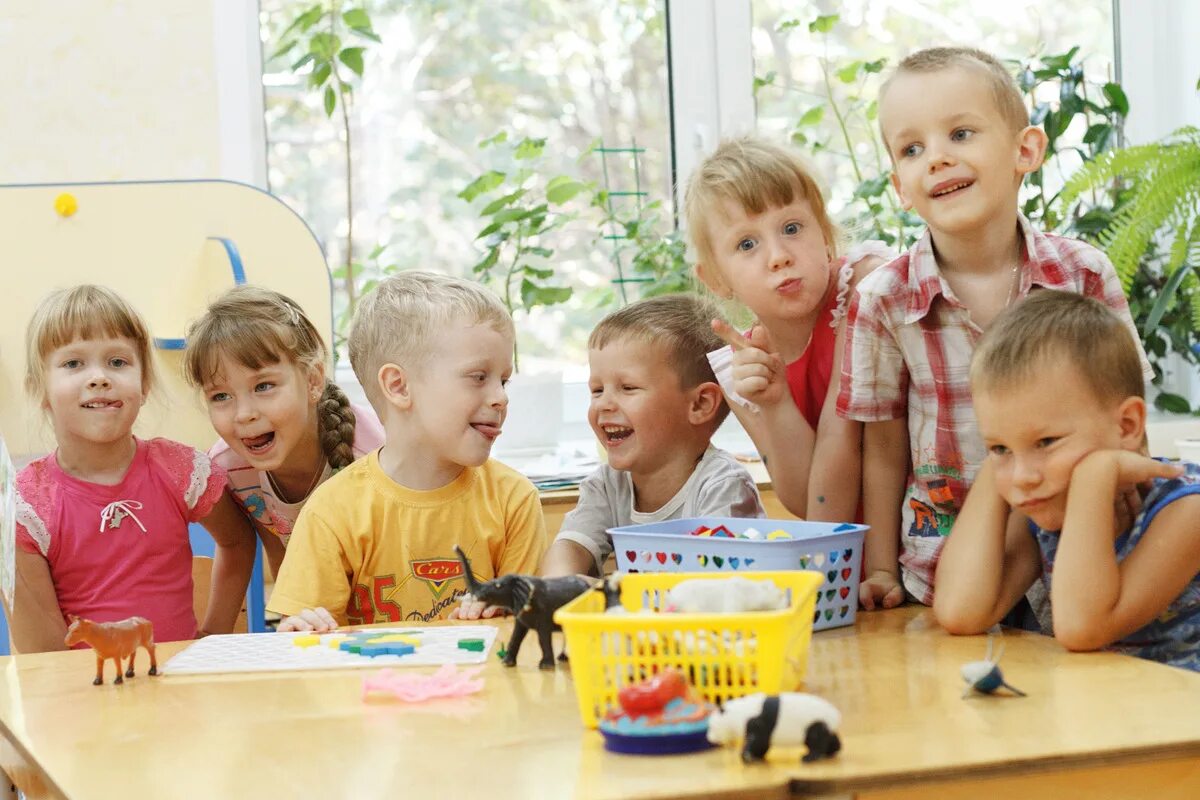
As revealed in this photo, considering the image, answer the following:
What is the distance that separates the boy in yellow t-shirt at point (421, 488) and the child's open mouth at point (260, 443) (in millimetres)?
175

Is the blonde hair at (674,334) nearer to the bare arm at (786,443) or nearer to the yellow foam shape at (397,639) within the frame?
the bare arm at (786,443)

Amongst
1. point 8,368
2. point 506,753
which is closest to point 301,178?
point 8,368

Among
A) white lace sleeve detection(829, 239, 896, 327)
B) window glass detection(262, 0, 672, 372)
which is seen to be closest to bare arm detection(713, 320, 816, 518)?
white lace sleeve detection(829, 239, 896, 327)

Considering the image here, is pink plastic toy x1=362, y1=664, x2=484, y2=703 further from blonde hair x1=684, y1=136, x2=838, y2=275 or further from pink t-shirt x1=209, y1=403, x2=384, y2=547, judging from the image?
pink t-shirt x1=209, y1=403, x2=384, y2=547

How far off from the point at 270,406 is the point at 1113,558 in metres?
1.19

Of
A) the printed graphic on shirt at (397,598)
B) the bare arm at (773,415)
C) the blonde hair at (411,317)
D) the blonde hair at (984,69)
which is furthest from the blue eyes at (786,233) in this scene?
the printed graphic on shirt at (397,598)

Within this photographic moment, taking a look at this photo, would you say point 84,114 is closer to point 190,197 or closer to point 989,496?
point 190,197

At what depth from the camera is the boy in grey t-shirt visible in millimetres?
1667

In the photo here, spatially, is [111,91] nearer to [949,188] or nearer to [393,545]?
[393,545]

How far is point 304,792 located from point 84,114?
2.16 meters

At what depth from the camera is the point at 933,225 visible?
1.43 meters

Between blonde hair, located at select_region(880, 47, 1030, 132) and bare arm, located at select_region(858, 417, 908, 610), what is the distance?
0.36 metres

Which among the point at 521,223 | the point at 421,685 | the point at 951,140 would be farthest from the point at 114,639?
the point at 521,223

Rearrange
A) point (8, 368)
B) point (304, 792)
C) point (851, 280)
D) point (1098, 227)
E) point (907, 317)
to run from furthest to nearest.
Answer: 1. point (1098, 227)
2. point (8, 368)
3. point (851, 280)
4. point (907, 317)
5. point (304, 792)
